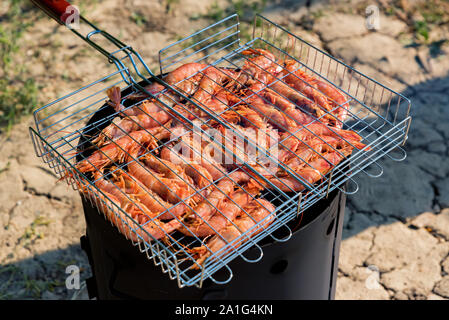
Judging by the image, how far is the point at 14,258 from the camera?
171 inches

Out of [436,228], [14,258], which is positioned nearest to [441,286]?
[436,228]

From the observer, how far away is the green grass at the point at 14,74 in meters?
5.51

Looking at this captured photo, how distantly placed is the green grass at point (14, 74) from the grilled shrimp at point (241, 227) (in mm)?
3639

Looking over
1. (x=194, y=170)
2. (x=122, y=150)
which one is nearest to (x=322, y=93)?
(x=194, y=170)

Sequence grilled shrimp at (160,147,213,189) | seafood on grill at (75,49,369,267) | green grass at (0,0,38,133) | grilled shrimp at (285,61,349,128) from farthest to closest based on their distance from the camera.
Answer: green grass at (0,0,38,133) → grilled shrimp at (285,61,349,128) → grilled shrimp at (160,147,213,189) → seafood on grill at (75,49,369,267)

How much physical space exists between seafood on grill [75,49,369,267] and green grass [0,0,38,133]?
2.83m

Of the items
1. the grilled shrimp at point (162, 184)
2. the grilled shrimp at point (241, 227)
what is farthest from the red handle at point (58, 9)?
the grilled shrimp at point (241, 227)

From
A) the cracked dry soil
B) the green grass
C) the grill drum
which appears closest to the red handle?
the grill drum

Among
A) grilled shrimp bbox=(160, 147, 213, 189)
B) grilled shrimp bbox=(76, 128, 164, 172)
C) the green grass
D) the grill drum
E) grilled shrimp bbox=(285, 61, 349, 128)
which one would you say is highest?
the green grass

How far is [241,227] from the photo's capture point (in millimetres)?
2410

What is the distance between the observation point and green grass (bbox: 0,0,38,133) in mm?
5512

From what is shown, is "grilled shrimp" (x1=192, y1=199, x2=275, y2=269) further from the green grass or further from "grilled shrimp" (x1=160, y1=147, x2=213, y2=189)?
the green grass

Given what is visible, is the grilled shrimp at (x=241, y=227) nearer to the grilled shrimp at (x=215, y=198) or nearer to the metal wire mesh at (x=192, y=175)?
the metal wire mesh at (x=192, y=175)

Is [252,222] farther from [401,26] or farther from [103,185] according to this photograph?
[401,26]
